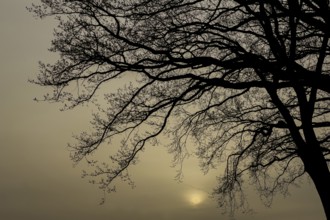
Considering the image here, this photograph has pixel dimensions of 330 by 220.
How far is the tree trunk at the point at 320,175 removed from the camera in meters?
13.6

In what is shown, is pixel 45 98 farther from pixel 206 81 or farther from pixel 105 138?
pixel 206 81

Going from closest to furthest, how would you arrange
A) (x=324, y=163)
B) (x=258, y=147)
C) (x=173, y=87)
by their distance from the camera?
Answer: (x=324, y=163)
(x=173, y=87)
(x=258, y=147)

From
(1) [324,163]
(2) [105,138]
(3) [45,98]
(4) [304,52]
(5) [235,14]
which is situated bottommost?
(1) [324,163]

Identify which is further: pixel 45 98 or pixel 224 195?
pixel 224 195

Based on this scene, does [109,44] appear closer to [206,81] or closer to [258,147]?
[206,81]

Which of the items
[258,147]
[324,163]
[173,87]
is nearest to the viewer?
[324,163]

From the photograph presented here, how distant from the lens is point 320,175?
13.7 meters

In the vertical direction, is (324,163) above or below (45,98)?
below

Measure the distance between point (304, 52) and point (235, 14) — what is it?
2.04 meters

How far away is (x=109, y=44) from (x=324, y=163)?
603cm

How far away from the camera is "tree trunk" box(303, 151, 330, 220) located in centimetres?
1356

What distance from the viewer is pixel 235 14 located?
14656 mm

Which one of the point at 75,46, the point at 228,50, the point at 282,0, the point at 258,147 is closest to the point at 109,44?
the point at 75,46

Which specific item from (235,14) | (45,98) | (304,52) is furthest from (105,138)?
(304,52)
